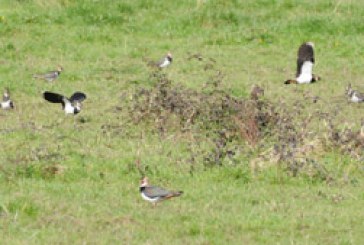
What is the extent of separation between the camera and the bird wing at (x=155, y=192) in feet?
32.4

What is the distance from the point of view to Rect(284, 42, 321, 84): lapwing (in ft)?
55.0

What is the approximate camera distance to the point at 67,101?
14.2 metres

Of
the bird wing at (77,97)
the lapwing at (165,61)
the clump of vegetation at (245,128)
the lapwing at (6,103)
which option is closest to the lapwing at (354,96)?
the clump of vegetation at (245,128)

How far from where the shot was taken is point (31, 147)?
470 inches

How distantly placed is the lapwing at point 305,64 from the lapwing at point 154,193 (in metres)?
7.16

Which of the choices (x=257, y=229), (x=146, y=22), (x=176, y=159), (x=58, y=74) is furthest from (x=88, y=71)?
(x=257, y=229)

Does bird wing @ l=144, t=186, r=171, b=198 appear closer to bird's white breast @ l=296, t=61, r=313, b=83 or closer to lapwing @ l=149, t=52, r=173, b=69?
bird's white breast @ l=296, t=61, r=313, b=83

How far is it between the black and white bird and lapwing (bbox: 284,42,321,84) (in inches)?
157

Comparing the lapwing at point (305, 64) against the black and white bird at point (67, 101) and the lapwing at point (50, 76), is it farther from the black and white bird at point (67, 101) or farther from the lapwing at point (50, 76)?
the black and white bird at point (67, 101)

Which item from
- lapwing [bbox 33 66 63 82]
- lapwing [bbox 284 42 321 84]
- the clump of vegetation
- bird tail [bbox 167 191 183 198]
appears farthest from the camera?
lapwing [bbox 284 42 321 84]

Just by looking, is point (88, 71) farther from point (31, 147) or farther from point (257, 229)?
point (257, 229)

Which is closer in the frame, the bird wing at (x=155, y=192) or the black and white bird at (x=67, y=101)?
the bird wing at (x=155, y=192)

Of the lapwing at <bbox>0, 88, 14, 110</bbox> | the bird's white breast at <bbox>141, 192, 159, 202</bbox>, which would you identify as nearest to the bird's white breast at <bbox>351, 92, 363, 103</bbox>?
the lapwing at <bbox>0, 88, 14, 110</bbox>

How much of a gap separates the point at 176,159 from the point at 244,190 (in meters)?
1.14
